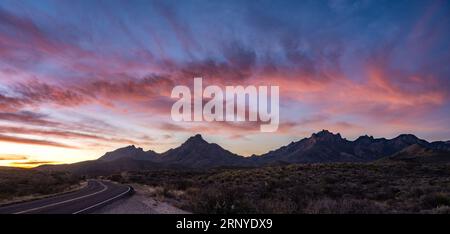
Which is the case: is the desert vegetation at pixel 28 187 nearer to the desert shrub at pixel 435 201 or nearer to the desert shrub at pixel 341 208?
the desert shrub at pixel 341 208

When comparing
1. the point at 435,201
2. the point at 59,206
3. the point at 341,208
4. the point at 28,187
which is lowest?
the point at 28,187

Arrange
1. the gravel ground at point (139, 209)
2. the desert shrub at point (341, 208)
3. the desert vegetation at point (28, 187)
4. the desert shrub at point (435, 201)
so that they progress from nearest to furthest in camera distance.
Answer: the desert shrub at point (341, 208) < the gravel ground at point (139, 209) < the desert shrub at point (435, 201) < the desert vegetation at point (28, 187)

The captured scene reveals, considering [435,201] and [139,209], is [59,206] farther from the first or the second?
[435,201]

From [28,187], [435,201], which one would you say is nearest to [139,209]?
[435,201]

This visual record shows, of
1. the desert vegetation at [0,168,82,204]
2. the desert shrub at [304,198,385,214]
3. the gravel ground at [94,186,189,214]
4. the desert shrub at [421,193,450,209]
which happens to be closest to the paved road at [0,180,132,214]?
the gravel ground at [94,186,189,214]

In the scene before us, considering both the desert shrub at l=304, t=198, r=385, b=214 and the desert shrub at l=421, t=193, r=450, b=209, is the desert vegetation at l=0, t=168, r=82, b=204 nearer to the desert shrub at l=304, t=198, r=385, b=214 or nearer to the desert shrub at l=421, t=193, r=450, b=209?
the desert shrub at l=304, t=198, r=385, b=214

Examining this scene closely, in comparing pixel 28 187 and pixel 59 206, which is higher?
pixel 59 206

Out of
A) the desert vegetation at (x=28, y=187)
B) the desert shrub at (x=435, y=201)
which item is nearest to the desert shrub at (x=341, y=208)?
the desert shrub at (x=435, y=201)
